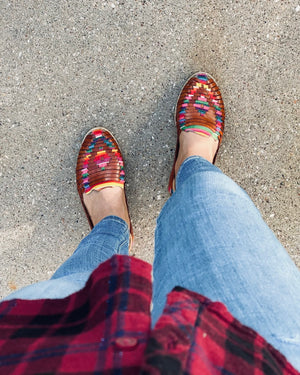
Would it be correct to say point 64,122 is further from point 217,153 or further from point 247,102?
point 247,102

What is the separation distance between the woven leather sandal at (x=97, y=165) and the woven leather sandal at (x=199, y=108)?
0.29m

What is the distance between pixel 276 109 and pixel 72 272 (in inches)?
48.5

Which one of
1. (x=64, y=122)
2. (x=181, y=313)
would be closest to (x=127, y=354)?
(x=181, y=313)

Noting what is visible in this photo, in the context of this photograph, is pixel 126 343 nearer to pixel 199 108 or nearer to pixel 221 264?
pixel 221 264

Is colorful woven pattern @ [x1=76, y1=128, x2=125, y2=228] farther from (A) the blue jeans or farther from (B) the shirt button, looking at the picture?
(B) the shirt button

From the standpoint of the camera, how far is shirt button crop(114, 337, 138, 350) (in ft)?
1.69

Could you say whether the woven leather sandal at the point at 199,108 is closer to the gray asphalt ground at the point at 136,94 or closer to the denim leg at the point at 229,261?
the gray asphalt ground at the point at 136,94

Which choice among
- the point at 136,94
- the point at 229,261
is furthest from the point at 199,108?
the point at 229,261

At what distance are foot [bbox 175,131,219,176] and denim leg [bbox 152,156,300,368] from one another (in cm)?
33

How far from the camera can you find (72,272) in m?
1.07

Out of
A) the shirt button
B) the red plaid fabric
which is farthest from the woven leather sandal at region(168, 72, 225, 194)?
the shirt button

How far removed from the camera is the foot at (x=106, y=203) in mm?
1459

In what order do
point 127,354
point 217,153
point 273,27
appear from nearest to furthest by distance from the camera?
point 127,354
point 273,27
point 217,153

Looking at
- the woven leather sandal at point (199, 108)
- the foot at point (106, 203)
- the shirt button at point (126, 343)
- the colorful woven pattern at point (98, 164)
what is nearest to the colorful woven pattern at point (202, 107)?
the woven leather sandal at point (199, 108)
